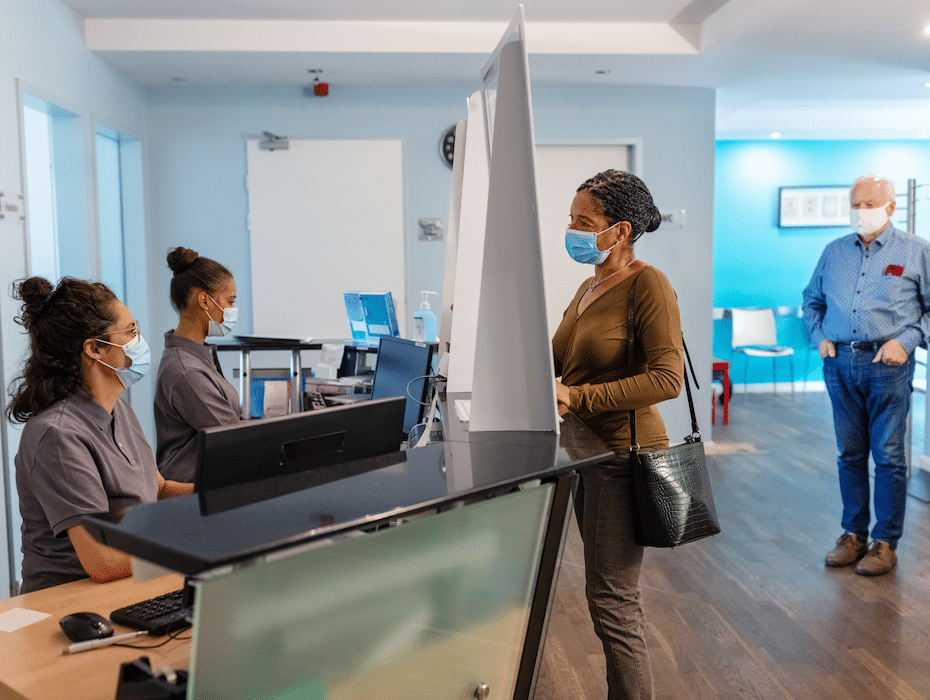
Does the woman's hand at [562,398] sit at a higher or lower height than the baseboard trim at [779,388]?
higher

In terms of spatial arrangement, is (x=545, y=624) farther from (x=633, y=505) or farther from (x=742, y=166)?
(x=742, y=166)

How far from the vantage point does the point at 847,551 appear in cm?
367

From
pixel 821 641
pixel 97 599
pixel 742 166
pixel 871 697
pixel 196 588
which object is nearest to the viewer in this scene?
pixel 196 588

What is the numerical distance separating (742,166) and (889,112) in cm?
142

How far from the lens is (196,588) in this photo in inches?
35.1

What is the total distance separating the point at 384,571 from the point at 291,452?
0.69 ft

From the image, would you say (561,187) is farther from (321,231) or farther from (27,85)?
(27,85)

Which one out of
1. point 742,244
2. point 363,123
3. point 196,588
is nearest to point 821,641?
point 196,588

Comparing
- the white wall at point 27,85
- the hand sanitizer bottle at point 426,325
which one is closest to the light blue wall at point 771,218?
the hand sanitizer bottle at point 426,325

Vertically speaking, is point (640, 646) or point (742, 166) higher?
point (742, 166)

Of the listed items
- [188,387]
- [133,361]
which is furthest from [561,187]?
[133,361]

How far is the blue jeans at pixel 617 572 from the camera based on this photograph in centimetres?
189

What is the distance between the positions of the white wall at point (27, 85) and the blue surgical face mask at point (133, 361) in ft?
3.64

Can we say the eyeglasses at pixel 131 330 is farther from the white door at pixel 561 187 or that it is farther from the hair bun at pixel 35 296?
the white door at pixel 561 187
